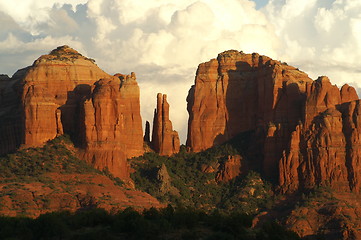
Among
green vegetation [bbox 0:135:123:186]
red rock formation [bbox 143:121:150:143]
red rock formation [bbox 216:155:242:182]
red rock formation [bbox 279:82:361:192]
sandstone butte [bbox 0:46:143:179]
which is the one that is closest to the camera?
green vegetation [bbox 0:135:123:186]

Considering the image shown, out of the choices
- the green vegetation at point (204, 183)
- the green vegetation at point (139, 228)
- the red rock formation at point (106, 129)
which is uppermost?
the red rock formation at point (106, 129)

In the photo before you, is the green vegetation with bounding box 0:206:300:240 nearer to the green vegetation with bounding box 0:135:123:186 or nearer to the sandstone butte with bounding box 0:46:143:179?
the green vegetation with bounding box 0:135:123:186

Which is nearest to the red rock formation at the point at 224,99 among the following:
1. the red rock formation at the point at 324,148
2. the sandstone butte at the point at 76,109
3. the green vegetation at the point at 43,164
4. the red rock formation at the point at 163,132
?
the red rock formation at the point at 163,132

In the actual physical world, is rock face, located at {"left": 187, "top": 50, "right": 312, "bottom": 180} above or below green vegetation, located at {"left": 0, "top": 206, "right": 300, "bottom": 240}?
above

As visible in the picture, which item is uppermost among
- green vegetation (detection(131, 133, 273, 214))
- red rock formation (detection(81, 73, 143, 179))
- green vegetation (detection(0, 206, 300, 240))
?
red rock formation (detection(81, 73, 143, 179))

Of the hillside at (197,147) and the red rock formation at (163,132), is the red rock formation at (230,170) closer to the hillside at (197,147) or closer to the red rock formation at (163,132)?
the hillside at (197,147)

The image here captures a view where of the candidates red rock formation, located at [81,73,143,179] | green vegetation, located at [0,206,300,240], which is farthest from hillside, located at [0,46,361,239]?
green vegetation, located at [0,206,300,240]

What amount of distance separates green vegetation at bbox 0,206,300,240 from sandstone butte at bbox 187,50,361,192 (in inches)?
2295

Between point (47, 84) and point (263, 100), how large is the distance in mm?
29827

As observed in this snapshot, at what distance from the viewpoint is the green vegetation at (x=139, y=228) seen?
105m

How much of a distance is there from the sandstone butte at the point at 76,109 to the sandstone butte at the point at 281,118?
13234 millimetres

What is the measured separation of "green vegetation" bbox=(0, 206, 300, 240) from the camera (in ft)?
346

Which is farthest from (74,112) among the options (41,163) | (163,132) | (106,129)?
(163,132)

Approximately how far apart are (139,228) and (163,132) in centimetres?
7545
